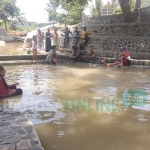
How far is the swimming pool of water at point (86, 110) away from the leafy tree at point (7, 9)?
35600mm

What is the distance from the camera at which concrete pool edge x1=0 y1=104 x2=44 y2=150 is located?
370 centimetres

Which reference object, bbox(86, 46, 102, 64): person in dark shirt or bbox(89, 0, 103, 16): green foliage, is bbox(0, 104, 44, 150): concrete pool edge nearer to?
bbox(86, 46, 102, 64): person in dark shirt

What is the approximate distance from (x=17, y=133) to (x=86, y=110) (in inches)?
80.2

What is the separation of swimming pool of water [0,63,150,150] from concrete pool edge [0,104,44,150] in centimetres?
30

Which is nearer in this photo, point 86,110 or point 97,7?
point 86,110

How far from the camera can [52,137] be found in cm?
443

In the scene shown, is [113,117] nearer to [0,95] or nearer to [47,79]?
[0,95]

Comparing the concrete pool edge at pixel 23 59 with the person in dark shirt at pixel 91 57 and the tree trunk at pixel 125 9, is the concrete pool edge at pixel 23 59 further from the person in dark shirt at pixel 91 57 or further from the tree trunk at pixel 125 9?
the tree trunk at pixel 125 9

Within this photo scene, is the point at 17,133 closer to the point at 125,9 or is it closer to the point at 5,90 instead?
the point at 5,90

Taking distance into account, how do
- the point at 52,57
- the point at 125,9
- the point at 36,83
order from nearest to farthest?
the point at 36,83 → the point at 52,57 → the point at 125,9

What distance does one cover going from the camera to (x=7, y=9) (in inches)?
1683

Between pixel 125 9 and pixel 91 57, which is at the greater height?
pixel 125 9

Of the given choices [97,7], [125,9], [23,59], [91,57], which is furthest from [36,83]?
[97,7]

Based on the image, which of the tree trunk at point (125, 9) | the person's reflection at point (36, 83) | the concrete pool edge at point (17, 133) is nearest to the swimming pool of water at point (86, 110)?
the person's reflection at point (36, 83)
